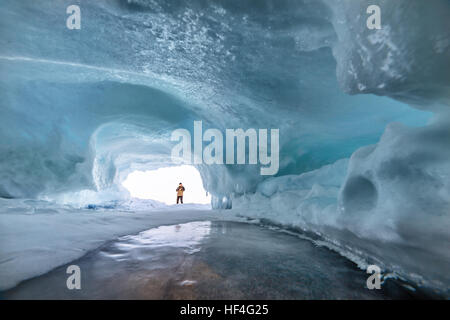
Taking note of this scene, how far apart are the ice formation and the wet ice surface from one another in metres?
0.58

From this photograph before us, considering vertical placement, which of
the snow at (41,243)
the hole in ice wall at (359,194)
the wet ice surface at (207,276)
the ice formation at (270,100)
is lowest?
the wet ice surface at (207,276)

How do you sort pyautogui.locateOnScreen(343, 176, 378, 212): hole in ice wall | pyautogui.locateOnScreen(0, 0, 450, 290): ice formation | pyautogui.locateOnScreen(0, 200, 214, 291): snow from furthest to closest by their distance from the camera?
pyautogui.locateOnScreen(343, 176, 378, 212): hole in ice wall, pyautogui.locateOnScreen(0, 0, 450, 290): ice formation, pyautogui.locateOnScreen(0, 200, 214, 291): snow

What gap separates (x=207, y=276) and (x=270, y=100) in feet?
16.5

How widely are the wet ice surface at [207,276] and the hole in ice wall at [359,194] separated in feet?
2.15

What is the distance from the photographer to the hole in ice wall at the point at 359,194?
2656mm

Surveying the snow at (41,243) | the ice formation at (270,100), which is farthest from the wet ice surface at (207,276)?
the ice formation at (270,100)

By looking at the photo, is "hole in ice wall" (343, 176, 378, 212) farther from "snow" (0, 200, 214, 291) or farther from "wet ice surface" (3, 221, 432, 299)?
"snow" (0, 200, 214, 291)

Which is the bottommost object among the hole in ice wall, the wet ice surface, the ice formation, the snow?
the wet ice surface

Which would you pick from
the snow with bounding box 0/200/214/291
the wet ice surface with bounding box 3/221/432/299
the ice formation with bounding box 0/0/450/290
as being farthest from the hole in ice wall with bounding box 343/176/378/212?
the snow with bounding box 0/200/214/291

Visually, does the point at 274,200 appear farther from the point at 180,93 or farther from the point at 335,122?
the point at 180,93

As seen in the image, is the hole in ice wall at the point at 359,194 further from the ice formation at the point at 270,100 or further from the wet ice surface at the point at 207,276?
the wet ice surface at the point at 207,276

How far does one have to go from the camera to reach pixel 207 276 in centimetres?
183

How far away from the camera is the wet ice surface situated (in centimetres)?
153

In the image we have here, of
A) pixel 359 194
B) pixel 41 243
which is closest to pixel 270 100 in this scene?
pixel 359 194
